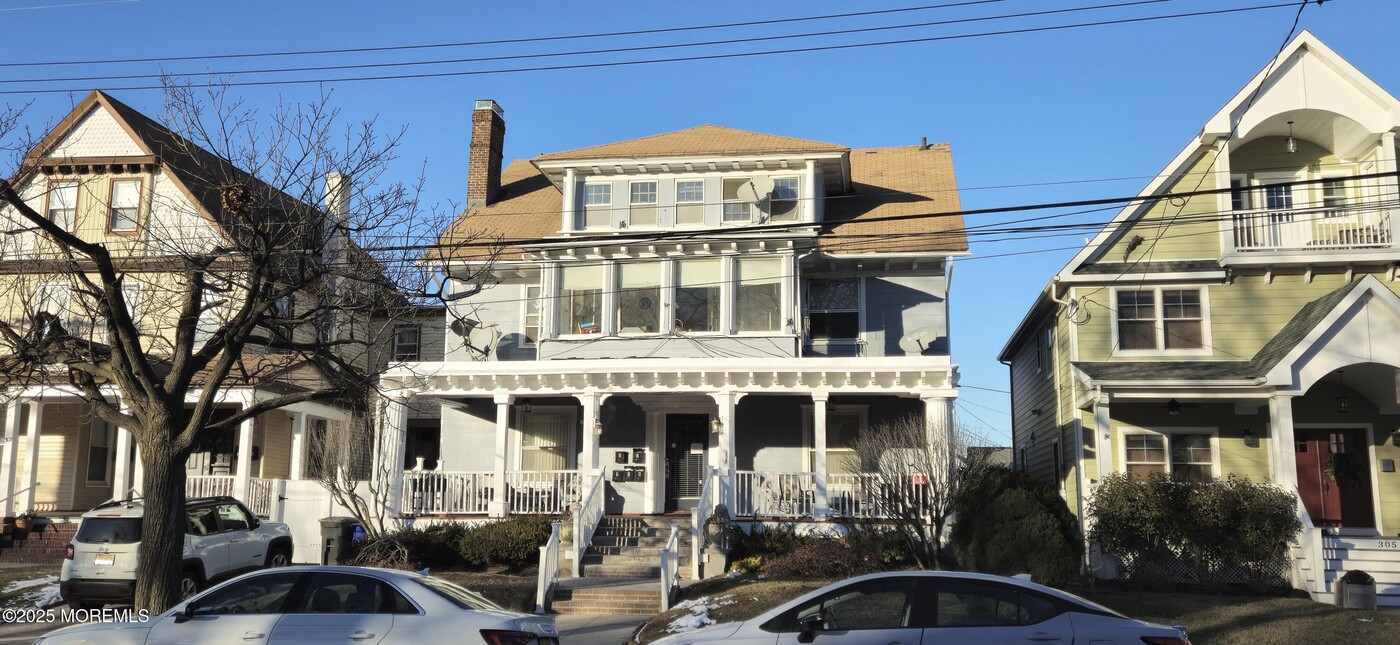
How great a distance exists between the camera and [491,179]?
93.4 feet

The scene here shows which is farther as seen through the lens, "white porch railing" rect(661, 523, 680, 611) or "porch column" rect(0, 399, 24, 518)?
"porch column" rect(0, 399, 24, 518)

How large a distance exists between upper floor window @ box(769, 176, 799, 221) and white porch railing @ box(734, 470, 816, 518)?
19.8 ft

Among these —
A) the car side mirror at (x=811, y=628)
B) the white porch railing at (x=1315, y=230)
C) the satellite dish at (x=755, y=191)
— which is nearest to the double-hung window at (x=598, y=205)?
the satellite dish at (x=755, y=191)

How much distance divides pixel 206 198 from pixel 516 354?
340 inches

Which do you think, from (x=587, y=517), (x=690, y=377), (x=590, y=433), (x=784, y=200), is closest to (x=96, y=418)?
(x=590, y=433)

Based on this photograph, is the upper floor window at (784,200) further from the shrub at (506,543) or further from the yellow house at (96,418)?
the yellow house at (96,418)

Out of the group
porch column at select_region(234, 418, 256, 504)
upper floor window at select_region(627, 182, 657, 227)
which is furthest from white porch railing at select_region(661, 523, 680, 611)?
porch column at select_region(234, 418, 256, 504)

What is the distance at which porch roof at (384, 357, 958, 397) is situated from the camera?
21.3 metres

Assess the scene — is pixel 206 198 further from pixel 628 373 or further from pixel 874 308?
pixel 874 308

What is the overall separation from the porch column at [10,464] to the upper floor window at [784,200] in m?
16.7

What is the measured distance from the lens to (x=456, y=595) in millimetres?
10172

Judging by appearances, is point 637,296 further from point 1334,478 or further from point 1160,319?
point 1334,478

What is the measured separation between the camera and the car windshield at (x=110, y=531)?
51.9 feet

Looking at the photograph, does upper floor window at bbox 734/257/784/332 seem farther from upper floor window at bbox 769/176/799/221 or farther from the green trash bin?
the green trash bin
